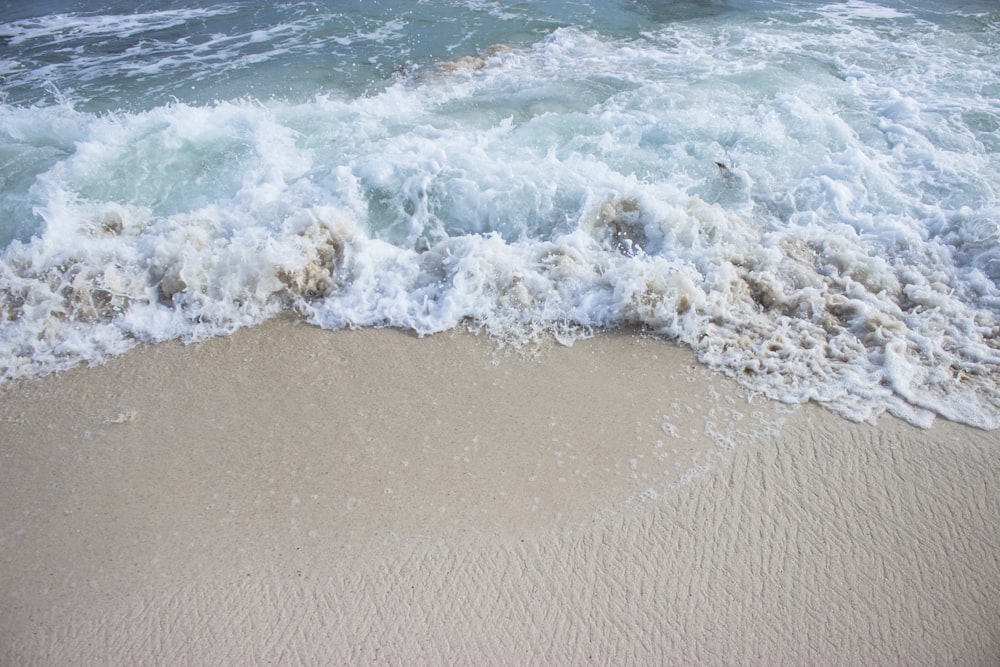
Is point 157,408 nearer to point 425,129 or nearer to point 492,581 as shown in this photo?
point 492,581

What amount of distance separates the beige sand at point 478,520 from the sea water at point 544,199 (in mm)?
336

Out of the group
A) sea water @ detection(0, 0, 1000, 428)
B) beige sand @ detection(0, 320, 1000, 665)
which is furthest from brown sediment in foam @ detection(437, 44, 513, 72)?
beige sand @ detection(0, 320, 1000, 665)

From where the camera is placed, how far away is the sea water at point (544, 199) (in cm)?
366

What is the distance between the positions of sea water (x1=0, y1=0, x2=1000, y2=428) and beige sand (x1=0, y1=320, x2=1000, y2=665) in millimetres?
336

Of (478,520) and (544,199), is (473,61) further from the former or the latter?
(478,520)

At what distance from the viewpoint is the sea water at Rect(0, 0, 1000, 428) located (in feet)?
12.0

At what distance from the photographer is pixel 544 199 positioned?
4.64 meters

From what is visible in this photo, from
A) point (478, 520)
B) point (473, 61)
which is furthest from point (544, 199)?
A: point (473, 61)

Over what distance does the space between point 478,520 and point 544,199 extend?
2.71 meters

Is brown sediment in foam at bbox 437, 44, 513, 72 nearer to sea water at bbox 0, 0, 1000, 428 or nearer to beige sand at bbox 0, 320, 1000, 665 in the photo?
sea water at bbox 0, 0, 1000, 428

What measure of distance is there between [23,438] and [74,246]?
159 cm

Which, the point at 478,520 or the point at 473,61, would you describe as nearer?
the point at 478,520

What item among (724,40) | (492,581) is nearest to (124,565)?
(492,581)

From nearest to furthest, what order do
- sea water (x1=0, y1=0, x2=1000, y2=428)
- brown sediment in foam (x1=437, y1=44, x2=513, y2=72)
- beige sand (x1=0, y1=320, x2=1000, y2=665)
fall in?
beige sand (x1=0, y1=320, x2=1000, y2=665) < sea water (x1=0, y1=0, x2=1000, y2=428) < brown sediment in foam (x1=437, y1=44, x2=513, y2=72)
